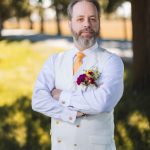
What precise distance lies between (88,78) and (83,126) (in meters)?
0.31

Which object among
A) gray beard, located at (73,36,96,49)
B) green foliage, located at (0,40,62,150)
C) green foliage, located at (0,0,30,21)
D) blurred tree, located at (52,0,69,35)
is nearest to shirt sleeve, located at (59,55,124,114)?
gray beard, located at (73,36,96,49)

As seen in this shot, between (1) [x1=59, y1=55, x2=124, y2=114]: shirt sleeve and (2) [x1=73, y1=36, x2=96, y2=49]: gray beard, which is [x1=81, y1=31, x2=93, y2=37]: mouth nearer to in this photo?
(2) [x1=73, y1=36, x2=96, y2=49]: gray beard

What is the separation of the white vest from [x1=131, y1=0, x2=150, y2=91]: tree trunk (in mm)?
6395

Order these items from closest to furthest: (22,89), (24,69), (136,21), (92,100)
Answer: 1. (92,100)
2. (136,21)
3. (22,89)
4. (24,69)

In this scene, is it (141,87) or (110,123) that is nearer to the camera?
(110,123)

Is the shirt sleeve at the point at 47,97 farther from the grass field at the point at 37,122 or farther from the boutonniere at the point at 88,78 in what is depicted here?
the grass field at the point at 37,122

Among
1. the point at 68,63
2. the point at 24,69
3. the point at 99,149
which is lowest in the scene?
the point at 24,69

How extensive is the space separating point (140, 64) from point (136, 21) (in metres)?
0.90

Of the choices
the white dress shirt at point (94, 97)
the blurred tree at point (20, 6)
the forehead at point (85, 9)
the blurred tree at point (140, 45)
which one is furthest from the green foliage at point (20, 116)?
the forehead at point (85, 9)

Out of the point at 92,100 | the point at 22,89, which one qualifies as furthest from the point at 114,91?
the point at 22,89

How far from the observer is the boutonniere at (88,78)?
2.92 meters

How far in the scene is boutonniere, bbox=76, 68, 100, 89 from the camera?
2.92 meters

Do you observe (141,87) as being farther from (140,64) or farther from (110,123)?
(110,123)

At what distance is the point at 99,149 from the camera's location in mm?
3014
